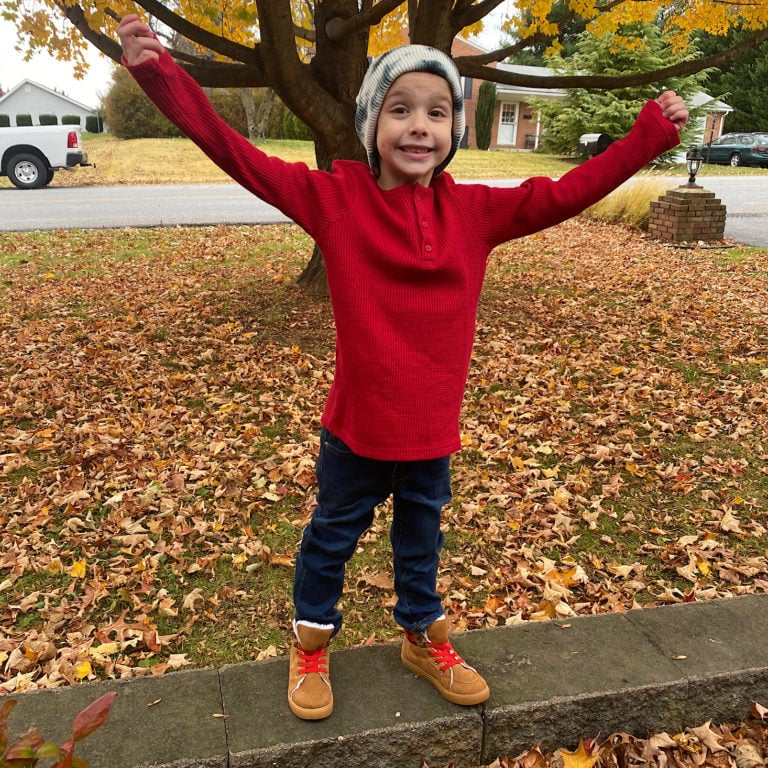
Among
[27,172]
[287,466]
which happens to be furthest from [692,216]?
[27,172]

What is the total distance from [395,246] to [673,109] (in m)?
0.97

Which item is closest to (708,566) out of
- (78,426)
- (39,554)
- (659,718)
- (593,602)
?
(593,602)

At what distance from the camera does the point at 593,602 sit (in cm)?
306

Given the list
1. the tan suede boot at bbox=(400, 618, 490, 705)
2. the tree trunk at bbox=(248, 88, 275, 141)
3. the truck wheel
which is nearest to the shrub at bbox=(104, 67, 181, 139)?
the tree trunk at bbox=(248, 88, 275, 141)

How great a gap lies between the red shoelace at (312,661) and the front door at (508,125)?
40.3 meters

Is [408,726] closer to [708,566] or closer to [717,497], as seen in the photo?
[708,566]

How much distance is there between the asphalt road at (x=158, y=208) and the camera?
12.3 metres

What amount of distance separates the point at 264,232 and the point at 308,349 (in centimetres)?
602

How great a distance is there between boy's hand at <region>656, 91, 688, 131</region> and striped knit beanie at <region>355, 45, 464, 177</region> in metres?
0.63

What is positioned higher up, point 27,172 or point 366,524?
point 27,172

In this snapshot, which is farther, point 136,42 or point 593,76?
point 593,76

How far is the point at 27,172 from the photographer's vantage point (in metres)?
17.2

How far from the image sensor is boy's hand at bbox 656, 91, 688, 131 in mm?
2100

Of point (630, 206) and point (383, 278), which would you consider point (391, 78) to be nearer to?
point (383, 278)
